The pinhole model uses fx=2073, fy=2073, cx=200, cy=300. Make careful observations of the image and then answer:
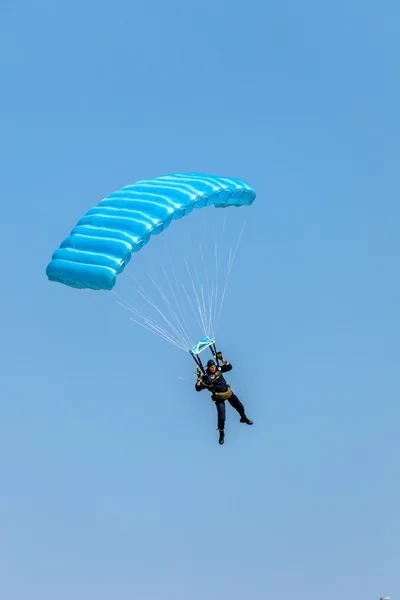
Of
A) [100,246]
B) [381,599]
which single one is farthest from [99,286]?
[381,599]

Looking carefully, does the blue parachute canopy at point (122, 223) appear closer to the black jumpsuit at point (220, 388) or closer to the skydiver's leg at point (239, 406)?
the black jumpsuit at point (220, 388)

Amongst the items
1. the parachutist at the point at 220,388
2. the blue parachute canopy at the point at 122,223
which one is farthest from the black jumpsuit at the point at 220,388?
the blue parachute canopy at the point at 122,223

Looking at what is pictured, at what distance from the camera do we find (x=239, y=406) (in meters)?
49.5

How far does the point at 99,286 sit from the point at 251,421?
539 centimetres

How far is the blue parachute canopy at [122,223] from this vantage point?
47500 mm

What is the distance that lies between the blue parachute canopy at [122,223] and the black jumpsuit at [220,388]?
333cm

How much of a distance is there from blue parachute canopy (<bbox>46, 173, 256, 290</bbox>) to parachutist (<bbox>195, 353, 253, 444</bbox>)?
3258 mm

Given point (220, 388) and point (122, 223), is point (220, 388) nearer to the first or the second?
point (220, 388)

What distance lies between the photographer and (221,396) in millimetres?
48906

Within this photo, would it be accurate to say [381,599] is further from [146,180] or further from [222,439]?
[146,180]

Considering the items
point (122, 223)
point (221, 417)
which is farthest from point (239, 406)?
point (122, 223)

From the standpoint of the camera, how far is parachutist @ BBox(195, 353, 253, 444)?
4844cm

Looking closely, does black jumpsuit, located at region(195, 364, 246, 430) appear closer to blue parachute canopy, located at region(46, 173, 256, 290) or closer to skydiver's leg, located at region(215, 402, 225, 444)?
skydiver's leg, located at region(215, 402, 225, 444)

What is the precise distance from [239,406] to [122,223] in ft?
17.4
